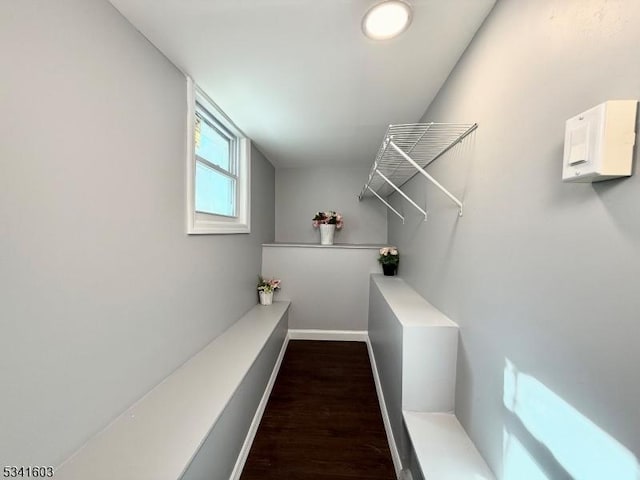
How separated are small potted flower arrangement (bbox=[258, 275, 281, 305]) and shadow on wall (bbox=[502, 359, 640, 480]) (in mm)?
2413

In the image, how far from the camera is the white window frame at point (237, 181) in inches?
61.3

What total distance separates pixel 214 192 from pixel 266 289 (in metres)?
1.29

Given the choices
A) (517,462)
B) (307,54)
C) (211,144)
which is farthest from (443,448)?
(211,144)

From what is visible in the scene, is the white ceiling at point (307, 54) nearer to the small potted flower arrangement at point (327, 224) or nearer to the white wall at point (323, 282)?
the small potted flower arrangement at point (327, 224)

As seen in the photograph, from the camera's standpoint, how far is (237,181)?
8.20ft

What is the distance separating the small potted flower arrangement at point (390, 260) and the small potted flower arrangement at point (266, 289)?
4.16 feet

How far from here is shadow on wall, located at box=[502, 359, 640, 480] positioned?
0.55m

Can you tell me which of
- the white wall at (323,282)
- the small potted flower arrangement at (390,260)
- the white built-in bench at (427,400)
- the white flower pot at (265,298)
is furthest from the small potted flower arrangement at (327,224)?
the white built-in bench at (427,400)

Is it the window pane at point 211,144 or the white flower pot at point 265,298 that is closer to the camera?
the window pane at point 211,144

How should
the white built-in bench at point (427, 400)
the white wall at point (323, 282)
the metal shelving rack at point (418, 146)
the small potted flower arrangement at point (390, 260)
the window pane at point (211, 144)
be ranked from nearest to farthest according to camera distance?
the white built-in bench at point (427, 400), the metal shelving rack at point (418, 146), the window pane at point (211, 144), the small potted flower arrangement at point (390, 260), the white wall at point (323, 282)

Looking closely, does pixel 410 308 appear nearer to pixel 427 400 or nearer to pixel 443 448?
pixel 427 400

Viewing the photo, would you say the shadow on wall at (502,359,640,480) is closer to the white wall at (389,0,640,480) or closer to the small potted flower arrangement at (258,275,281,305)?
the white wall at (389,0,640,480)

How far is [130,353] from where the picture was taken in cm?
116

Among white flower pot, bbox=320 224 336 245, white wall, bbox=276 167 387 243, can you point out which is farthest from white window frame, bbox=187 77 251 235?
white wall, bbox=276 167 387 243
